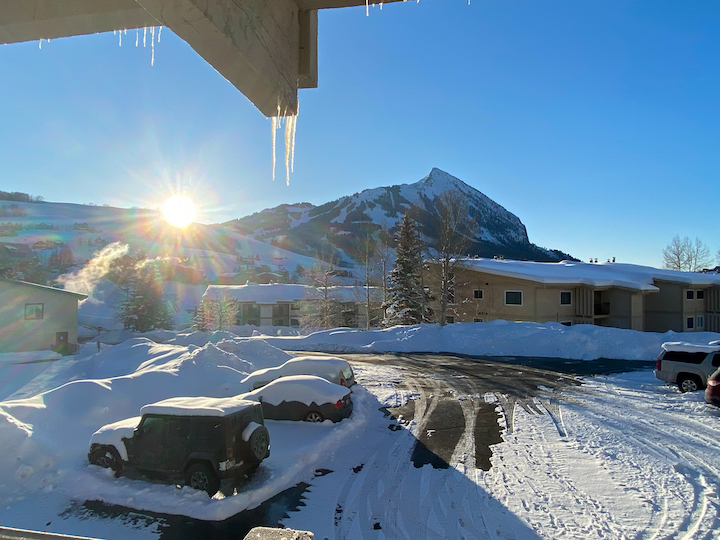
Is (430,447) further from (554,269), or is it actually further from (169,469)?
(554,269)

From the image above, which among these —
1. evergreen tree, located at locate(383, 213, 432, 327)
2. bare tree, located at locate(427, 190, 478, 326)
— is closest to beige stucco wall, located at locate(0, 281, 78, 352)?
evergreen tree, located at locate(383, 213, 432, 327)

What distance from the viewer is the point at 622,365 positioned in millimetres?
21906

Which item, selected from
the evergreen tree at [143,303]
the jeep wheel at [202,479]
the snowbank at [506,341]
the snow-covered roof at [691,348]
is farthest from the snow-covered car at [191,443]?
the evergreen tree at [143,303]

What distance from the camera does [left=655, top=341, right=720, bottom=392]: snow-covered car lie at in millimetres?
15219

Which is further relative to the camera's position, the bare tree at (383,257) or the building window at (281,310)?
the building window at (281,310)

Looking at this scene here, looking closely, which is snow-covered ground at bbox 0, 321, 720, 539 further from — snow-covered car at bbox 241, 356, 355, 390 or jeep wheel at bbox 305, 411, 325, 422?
snow-covered car at bbox 241, 356, 355, 390

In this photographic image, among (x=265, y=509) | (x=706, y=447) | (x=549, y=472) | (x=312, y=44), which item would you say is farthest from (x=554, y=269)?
(x=312, y=44)

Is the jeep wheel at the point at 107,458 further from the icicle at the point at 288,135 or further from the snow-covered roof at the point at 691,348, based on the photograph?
the snow-covered roof at the point at 691,348

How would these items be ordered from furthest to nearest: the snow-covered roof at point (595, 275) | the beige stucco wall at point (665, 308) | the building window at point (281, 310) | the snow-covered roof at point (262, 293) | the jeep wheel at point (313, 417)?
the building window at point (281, 310) < the snow-covered roof at point (262, 293) < the beige stucco wall at point (665, 308) < the snow-covered roof at point (595, 275) < the jeep wheel at point (313, 417)

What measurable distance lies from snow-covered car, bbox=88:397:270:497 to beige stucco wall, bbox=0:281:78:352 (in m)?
28.7

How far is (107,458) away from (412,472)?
20.0ft

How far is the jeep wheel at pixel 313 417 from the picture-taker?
12.1 metres

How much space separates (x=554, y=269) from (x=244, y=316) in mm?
39765

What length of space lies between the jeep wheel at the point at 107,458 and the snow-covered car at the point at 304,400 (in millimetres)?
4325
